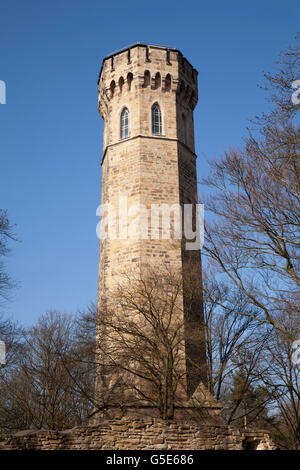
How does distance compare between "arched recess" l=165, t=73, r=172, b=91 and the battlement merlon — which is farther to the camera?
"arched recess" l=165, t=73, r=172, b=91

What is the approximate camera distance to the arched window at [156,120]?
889 inches

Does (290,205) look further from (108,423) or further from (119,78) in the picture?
(119,78)

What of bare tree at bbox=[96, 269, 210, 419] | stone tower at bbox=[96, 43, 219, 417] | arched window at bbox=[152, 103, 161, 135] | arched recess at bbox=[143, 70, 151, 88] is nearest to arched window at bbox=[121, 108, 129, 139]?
stone tower at bbox=[96, 43, 219, 417]

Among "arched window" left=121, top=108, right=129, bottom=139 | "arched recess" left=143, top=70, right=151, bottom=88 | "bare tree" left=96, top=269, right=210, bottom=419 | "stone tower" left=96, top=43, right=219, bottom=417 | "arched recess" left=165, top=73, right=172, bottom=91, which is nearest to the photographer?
"bare tree" left=96, top=269, right=210, bottom=419

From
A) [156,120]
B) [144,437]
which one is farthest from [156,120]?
[144,437]

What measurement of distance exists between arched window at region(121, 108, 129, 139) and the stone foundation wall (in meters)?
14.1

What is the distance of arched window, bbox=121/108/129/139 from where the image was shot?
22983 millimetres

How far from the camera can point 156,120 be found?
22.8 m

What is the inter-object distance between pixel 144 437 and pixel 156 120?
14.7 meters

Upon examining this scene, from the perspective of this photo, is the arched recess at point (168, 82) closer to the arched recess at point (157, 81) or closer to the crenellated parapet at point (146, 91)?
the crenellated parapet at point (146, 91)

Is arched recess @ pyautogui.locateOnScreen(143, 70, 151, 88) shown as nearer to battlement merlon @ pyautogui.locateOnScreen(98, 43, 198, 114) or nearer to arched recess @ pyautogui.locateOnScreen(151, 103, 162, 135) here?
battlement merlon @ pyautogui.locateOnScreen(98, 43, 198, 114)

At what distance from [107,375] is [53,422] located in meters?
6.59

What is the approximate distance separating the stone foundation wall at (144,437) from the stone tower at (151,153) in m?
5.44

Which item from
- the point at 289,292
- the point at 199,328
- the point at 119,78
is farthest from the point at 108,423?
the point at 119,78
